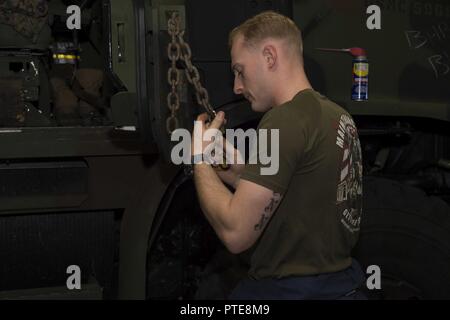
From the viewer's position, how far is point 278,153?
188 centimetres

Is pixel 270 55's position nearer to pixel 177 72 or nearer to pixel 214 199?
pixel 177 72

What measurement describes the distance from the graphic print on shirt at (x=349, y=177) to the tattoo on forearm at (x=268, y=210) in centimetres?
24

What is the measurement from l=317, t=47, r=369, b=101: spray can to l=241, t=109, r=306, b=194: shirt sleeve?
1018 mm

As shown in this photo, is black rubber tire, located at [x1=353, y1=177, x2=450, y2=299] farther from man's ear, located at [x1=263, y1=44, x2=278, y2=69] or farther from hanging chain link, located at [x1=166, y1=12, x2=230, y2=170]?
man's ear, located at [x1=263, y1=44, x2=278, y2=69]

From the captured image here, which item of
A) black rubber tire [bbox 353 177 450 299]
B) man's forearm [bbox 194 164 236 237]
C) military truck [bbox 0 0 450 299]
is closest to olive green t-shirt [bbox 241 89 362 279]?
man's forearm [bbox 194 164 236 237]

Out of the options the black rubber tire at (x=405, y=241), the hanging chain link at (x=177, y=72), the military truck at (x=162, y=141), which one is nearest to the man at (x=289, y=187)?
the hanging chain link at (x=177, y=72)

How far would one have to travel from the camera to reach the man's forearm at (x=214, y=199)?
6.29 ft

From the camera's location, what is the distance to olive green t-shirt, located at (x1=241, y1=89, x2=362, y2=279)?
190 cm

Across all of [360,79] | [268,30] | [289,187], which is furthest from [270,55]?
[360,79]

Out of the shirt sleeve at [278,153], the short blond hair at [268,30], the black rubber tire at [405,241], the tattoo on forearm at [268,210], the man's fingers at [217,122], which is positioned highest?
the short blond hair at [268,30]

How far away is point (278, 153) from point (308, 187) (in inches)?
7.1

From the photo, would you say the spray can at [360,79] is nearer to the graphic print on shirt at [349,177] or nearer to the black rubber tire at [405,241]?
the black rubber tire at [405,241]
